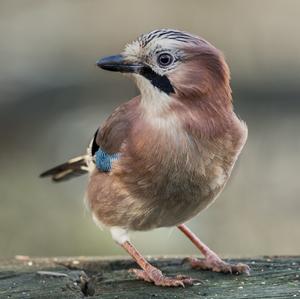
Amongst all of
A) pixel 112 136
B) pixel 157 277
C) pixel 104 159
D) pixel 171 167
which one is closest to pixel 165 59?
pixel 171 167

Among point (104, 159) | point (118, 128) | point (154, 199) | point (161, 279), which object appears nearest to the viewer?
point (161, 279)

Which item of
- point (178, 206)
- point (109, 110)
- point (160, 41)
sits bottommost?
point (109, 110)

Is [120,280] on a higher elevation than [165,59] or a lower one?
lower

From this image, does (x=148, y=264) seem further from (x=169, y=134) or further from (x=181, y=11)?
(x=181, y=11)

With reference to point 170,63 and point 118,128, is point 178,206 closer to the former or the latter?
point 118,128

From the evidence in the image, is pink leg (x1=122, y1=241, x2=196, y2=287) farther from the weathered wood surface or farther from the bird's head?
the bird's head

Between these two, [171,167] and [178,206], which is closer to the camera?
[171,167]

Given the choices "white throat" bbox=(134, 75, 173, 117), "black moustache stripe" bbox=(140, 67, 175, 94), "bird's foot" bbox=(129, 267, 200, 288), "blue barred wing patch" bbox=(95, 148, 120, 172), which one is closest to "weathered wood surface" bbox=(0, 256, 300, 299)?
"bird's foot" bbox=(129, 267, 200, 288)
